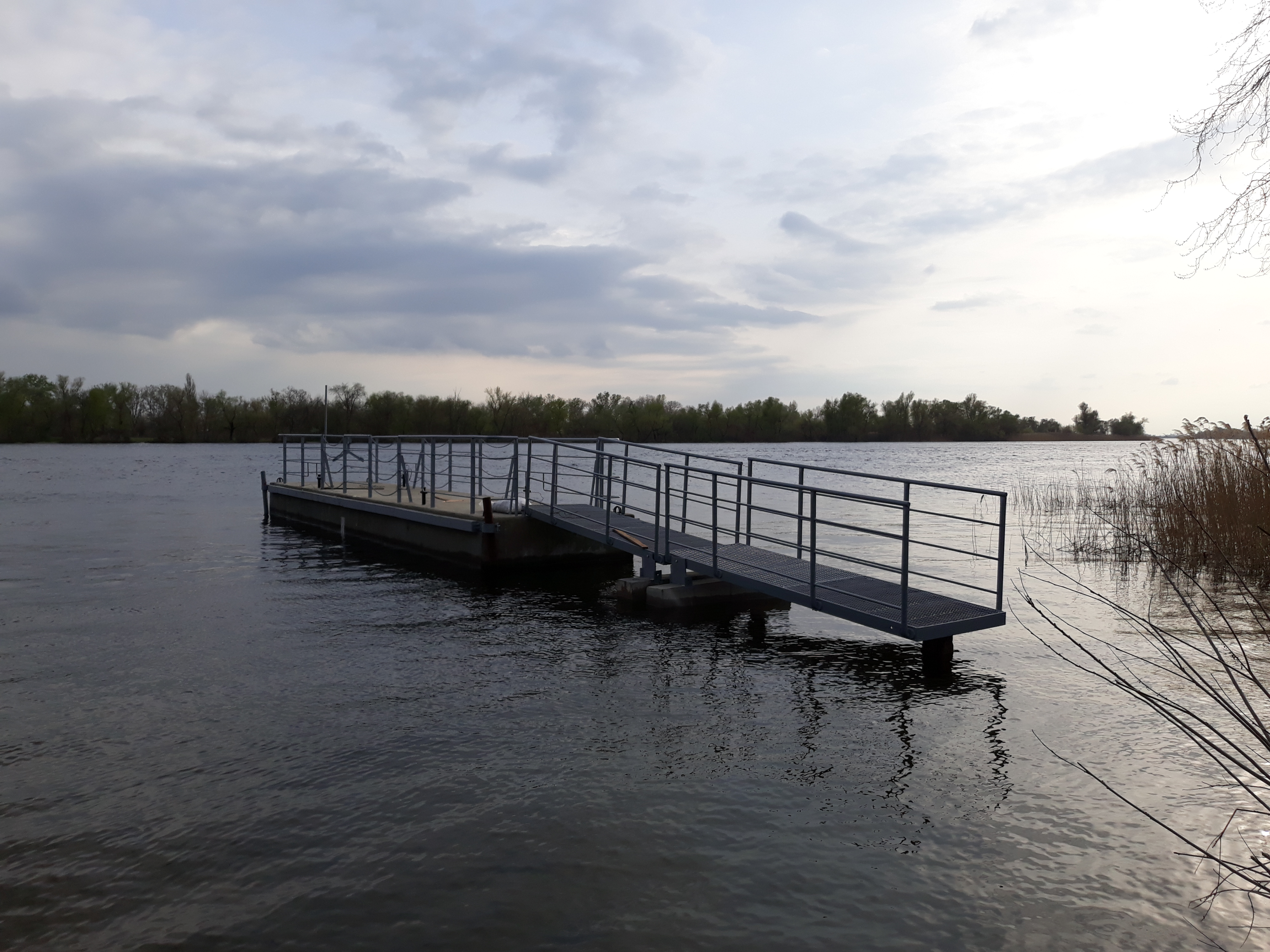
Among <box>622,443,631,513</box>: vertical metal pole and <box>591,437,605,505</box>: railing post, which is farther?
<box>591,437,605,505</box>: railing post

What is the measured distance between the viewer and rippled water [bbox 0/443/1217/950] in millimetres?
4098

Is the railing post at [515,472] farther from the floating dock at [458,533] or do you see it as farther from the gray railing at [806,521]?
the floating dock at [458,533]

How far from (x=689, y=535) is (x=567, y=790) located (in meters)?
7.32

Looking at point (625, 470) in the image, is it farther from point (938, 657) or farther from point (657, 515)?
point (938, 657)

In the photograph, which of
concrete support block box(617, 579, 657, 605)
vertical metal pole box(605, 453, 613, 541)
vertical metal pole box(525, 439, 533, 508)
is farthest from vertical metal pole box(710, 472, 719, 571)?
vertical metal pole box(525, 439, 533, 508)

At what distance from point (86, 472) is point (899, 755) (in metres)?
53.9

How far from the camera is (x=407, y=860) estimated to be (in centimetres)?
461

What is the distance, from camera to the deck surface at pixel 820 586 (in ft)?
26.6

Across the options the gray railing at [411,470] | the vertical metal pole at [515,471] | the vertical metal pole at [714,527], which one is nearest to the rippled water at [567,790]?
the vertical metal pole at [714,527]

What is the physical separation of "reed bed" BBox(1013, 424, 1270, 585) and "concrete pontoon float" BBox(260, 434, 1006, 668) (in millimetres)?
2104

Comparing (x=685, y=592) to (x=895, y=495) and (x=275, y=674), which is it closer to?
(x=275, y=674)

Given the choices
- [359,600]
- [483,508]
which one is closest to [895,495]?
[483,508]

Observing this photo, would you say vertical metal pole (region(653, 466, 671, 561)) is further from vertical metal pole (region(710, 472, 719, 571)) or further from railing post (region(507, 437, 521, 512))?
railing post (region(507, 437, 521, 512))

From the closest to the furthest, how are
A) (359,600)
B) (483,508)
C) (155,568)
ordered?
(359,600) → (483,508) → (155,568)
